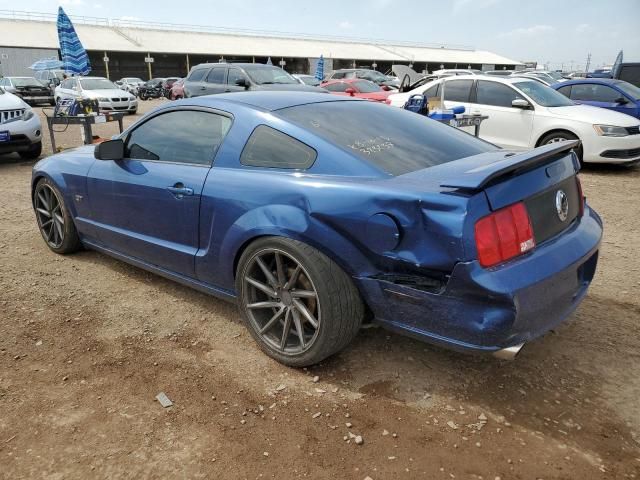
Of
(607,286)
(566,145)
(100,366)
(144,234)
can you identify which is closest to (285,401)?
(100,366)

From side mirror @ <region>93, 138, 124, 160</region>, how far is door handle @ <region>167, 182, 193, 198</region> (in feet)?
2.25

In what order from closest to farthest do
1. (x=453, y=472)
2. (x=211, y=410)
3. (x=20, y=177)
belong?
(x=453, y=472) < (x=211, y=410) < (x=20, y=177)

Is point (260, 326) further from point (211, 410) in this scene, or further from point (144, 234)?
point (144, 234)

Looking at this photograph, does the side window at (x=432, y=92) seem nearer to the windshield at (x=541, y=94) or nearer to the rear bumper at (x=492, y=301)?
the windshield at (x=541, y=94)

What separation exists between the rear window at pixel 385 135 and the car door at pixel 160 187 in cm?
59

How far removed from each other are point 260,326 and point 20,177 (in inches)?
274

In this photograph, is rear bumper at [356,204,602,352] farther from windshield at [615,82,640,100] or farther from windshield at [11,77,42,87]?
windshield at [11,77,42,87]

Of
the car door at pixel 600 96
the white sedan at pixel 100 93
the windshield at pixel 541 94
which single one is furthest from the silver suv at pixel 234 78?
the car door at pixel 600 96

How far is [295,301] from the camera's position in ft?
8.77

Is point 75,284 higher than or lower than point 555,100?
lower

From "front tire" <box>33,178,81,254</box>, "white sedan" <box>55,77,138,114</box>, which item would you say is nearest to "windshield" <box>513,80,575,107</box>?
"front tire" <box>33,178,81,254</box>

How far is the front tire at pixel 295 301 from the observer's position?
2469mm

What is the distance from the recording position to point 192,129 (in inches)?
130

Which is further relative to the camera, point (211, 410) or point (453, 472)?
point (211, 410)
